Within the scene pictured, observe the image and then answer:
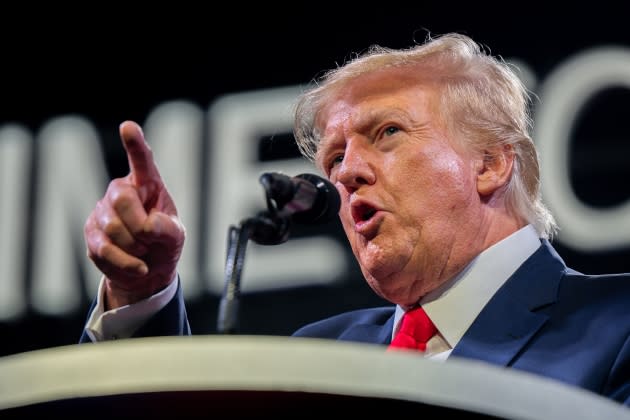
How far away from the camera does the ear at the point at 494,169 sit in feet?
6.87

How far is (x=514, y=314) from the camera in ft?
6.02

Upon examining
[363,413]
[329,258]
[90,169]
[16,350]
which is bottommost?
[16,350]

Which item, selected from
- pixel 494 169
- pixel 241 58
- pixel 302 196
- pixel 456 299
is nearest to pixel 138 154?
pixel 302 196

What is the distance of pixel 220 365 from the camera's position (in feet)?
2.63

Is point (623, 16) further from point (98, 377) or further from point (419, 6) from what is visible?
point (98, 377)

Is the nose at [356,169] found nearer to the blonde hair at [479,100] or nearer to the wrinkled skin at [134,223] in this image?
the blonde hair at [479,100]

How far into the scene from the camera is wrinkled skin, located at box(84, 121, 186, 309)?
1500mm


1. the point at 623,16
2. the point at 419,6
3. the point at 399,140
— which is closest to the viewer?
the point at 399,140

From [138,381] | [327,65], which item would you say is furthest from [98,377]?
[327,65]

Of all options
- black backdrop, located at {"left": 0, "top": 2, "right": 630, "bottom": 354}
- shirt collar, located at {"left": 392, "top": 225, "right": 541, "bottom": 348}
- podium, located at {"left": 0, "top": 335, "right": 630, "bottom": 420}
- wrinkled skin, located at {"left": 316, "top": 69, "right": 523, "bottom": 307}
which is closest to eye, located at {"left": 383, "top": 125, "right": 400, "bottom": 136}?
wrinkled skin, located at {"left": 316, "top": 69, "right": 523, "bottom": 307}

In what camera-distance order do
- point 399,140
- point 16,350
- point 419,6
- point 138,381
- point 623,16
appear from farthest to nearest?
point 16,350 < point 419,6 < point 623,16 < point 399,140 < point 138,381

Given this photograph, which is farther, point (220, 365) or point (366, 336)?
point (366, 336)

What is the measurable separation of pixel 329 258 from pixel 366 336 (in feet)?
3.44

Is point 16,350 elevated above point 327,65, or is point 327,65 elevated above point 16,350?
point 327,65
